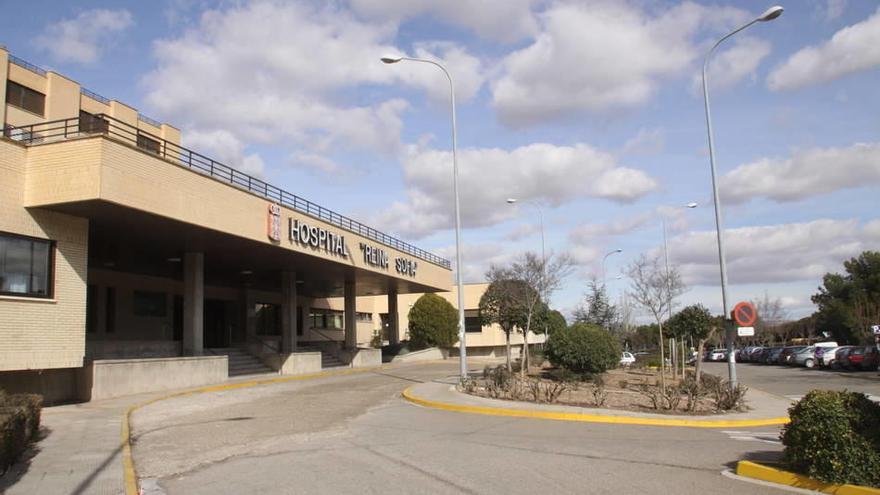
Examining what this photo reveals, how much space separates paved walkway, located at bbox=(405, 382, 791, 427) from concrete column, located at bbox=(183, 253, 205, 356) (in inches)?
435

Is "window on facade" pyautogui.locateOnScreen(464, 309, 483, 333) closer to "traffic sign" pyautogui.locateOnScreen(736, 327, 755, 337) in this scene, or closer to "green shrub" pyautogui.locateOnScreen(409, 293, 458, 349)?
"green shrub" pyautogui.locateOnScreen(409, 293, 458, 349)

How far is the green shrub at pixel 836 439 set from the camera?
7496 millimetres

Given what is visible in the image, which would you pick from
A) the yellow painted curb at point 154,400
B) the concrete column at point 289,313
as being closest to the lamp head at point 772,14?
the yellow painted curb at point 154,400

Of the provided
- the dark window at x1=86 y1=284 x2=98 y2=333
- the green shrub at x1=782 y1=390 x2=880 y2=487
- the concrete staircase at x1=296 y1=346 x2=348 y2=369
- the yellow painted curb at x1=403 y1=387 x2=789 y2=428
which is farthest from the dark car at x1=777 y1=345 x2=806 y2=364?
A: the green shrub at x1=782 y1=390 x2=880 y2=487

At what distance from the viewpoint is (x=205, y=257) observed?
1242 inches

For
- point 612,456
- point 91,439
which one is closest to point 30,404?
point 91,439

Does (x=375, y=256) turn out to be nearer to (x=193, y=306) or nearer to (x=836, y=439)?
(x=193, y=306)

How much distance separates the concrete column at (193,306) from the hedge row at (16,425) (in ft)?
51.6

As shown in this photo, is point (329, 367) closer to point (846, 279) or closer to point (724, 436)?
point (724, 436)

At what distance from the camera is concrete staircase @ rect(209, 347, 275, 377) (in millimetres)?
31016

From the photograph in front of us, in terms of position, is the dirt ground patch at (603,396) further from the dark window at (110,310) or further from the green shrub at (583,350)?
the dark window at (110,310)

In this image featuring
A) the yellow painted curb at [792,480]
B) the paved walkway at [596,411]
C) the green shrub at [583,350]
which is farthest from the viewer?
the green shrub at [583,350]

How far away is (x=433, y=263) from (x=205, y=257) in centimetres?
2110

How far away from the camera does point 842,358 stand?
40062 millimetres
